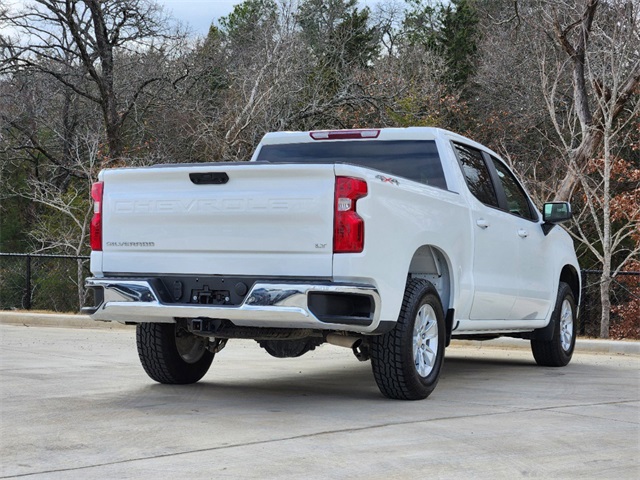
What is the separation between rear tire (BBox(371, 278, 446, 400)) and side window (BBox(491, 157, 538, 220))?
234 cm

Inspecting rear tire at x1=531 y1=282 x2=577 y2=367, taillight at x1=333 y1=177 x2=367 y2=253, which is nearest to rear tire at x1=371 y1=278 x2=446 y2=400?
taillight at x1=333 y1=177 x2=367 y2=253

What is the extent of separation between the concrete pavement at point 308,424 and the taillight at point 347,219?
1.14m

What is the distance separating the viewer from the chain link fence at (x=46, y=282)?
25.4 m

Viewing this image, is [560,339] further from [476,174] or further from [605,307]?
[605,307]

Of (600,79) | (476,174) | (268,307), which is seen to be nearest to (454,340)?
(476,174)

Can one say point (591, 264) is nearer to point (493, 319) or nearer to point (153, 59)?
point (153, 59)

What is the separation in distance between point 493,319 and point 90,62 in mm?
A: 24071

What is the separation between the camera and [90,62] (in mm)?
30859

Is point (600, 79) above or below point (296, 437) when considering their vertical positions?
above

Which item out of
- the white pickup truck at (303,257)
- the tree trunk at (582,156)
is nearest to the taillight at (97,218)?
the white pickup truck at (303,257)

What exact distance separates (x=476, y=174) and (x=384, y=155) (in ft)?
2.91

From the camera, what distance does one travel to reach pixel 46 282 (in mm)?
27594

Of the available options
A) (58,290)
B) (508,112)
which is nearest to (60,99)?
(58,290)

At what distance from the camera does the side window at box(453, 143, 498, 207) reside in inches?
355
